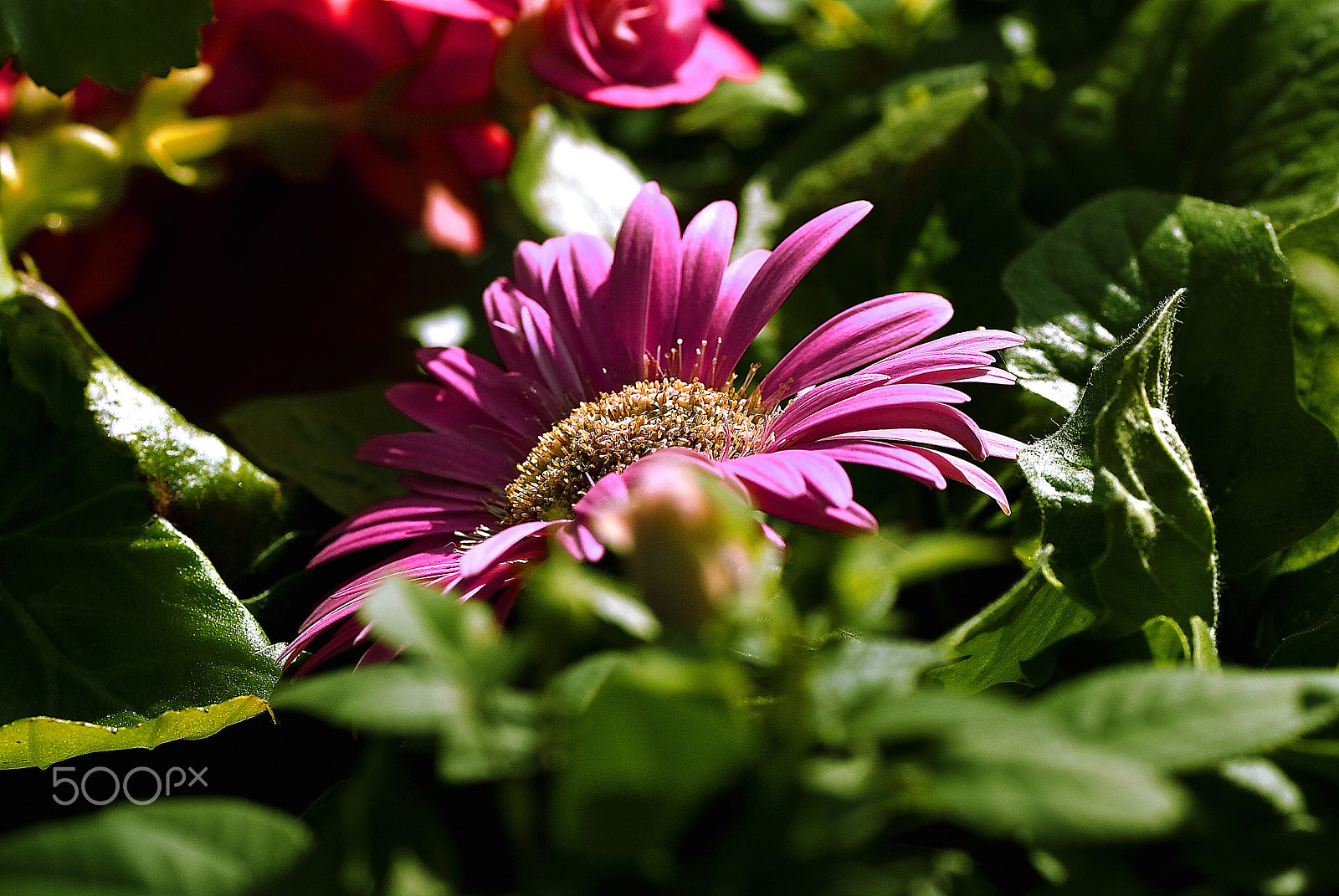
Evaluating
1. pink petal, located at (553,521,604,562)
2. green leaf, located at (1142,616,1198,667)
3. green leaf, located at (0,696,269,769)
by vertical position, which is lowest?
green leaf, located at (0,696,269,769)

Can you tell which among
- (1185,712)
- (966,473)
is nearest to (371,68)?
(966,473)

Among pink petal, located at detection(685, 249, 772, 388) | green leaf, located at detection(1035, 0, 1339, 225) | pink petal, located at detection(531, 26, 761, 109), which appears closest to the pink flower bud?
pink petal, located at detection(531, 26, 761, 109)

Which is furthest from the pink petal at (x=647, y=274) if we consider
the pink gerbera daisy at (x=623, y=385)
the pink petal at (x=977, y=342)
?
the pink petal at (x=977, y=342)

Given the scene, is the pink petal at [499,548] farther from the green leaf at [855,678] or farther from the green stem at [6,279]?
the green stem at [6,279]

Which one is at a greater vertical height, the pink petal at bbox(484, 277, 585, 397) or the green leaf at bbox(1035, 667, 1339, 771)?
the green leaf at bbox(1035, 667, 1339, 771)

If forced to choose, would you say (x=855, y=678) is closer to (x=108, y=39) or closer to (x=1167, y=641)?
(x=1167, y=641)

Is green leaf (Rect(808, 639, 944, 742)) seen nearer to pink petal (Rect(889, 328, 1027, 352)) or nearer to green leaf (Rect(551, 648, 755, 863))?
green leaf (Rect(551, 648, 755, 863))
